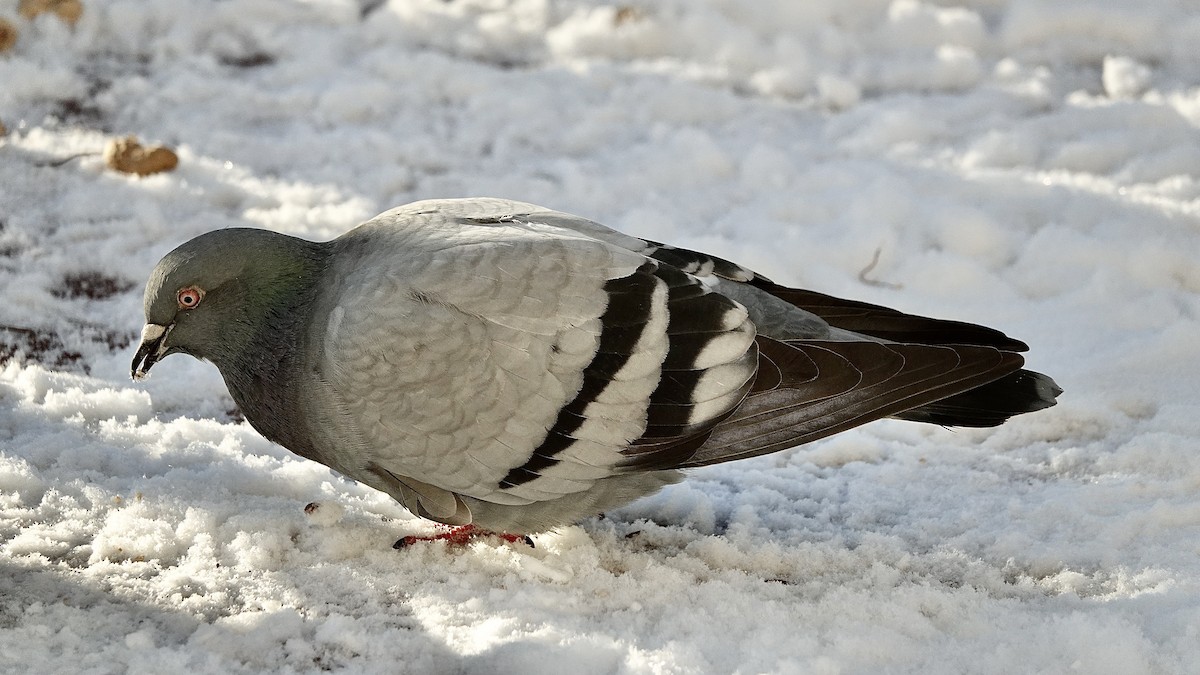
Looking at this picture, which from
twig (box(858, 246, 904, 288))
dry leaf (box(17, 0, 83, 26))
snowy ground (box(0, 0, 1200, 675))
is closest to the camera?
snowy ground (box(0, 0, 1200, 675))

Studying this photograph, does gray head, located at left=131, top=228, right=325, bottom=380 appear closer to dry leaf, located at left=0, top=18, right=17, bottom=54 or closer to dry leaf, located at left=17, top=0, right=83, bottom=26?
dry leaf, located at left=0, top=18, right=17, bottom=54

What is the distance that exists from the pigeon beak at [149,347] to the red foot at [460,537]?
2.53 ft

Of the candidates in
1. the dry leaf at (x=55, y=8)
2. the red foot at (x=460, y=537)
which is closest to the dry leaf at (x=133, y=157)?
the dry leaf at (x=55, y=8)

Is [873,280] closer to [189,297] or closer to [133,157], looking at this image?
[189,297]

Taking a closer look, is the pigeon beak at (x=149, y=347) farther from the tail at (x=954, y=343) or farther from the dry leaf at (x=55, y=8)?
the dry leaf at (x=55, y=8)

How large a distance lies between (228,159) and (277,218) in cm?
62

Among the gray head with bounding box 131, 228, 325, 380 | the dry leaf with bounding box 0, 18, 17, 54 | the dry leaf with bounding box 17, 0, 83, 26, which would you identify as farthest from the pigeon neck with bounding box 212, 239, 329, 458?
the dry leaf with bounding box 17, 0, 83, 26

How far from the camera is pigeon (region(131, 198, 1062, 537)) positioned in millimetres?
2496

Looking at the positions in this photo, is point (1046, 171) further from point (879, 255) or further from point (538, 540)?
point (538, 540)

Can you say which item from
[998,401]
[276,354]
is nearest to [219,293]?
[276,354]

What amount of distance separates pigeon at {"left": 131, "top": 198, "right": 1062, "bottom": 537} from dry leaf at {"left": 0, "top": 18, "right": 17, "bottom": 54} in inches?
127

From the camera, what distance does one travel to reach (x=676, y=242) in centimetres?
429

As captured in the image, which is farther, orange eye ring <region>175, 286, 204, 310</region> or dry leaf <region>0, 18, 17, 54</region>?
dry leaf <region>0, 18, 17, 54</region>

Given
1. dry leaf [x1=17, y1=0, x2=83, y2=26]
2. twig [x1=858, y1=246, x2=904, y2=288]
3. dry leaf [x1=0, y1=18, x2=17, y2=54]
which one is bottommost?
twig [x1=858, y1=246, x2=904, y2=288]
